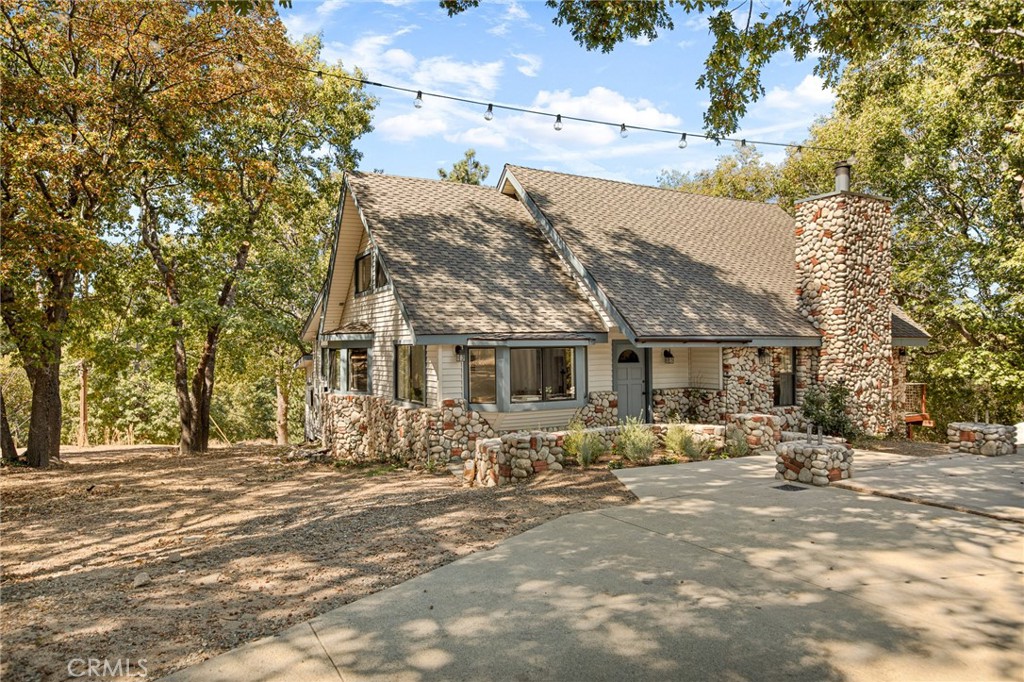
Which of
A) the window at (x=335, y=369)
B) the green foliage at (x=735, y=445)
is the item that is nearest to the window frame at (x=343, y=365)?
the window at (x=335, y=369)

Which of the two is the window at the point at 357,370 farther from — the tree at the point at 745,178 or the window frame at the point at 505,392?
the tree at the point at 745,178

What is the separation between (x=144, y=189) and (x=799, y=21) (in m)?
16.7

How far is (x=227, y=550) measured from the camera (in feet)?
22.2

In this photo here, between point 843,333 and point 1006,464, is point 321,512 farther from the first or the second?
point 843,333

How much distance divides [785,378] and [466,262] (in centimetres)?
944

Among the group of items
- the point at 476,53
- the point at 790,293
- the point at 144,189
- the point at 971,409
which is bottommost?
the point at 971,409

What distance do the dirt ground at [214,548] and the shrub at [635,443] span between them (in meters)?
1.35

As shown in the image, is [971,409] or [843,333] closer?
[843,333]

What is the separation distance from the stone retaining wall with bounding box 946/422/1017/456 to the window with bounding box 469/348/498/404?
10.0 meters

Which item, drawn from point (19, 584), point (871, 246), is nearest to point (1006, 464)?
point (871, 246)

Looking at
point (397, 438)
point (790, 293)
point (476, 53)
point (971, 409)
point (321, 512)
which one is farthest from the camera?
point (971, 409)

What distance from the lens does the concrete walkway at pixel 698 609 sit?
399cm

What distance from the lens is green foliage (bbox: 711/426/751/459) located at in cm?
1220

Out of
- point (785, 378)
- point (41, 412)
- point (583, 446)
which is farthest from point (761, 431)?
point (41, 412)
